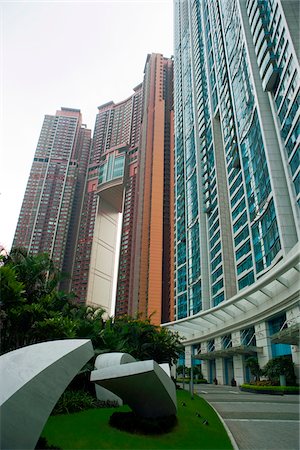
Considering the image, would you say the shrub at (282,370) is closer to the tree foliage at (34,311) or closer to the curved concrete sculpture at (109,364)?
the tree foliage at (34,311)

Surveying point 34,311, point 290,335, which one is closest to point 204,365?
point 290,335

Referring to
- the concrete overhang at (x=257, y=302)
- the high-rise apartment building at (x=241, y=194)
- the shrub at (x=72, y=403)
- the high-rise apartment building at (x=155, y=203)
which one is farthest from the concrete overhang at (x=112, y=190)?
the shrub at (x=72, y=403)

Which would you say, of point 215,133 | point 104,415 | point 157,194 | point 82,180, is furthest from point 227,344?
point 82,180

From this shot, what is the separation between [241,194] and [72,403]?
43.4 metres

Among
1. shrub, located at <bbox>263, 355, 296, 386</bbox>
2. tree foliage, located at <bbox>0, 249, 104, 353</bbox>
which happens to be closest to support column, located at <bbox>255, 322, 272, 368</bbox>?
shrub, located at <bbox>263, 355, 296, 386</bbox>

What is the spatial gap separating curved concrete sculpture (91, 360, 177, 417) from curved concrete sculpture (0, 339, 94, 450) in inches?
99.5

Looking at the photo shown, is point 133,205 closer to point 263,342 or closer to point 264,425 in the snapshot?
point 263,342

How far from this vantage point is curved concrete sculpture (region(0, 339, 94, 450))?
539cm

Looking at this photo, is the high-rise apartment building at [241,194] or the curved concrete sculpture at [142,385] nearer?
the curved concrete sculpture at [142,385]

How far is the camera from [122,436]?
8906mm

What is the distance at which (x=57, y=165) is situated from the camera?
4562 inches

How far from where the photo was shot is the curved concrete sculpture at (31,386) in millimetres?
5391

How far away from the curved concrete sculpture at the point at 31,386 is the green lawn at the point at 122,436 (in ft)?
7.77

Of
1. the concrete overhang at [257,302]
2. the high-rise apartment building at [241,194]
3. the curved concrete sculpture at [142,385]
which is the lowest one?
the curved concrete sculpture at [142,385]
